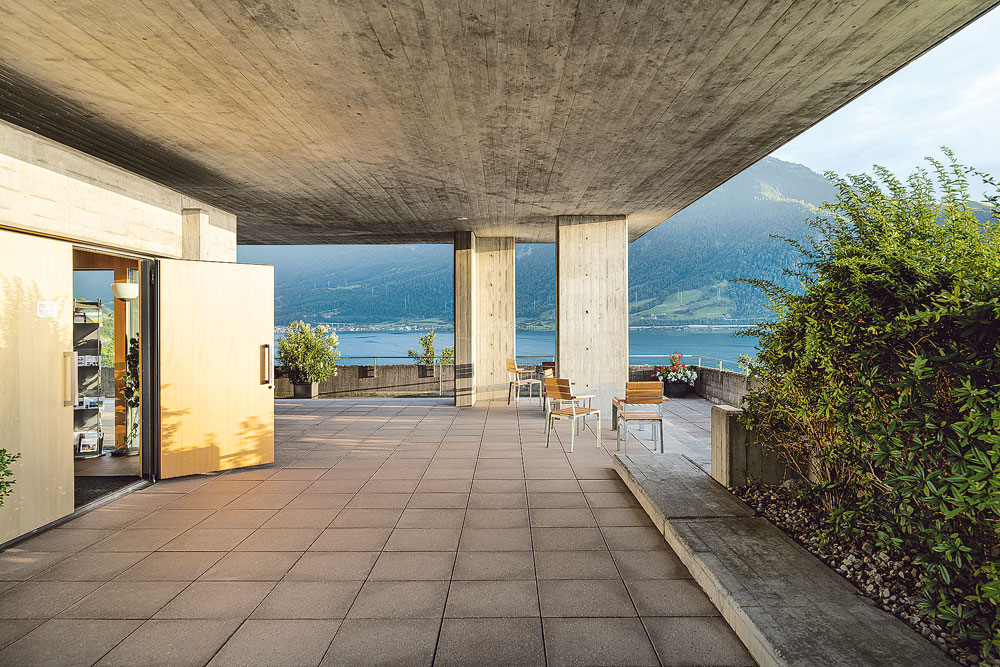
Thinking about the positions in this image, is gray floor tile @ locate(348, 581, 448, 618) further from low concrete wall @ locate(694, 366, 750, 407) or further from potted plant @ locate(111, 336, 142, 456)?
low concrete wall @ locate(694, 366, 750, 407)

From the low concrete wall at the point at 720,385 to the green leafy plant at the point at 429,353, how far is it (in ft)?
18.9

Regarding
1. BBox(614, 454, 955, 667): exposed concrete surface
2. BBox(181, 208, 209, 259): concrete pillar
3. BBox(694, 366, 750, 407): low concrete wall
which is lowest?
BBox(614, 454, 955, 667): exposed concrete surface

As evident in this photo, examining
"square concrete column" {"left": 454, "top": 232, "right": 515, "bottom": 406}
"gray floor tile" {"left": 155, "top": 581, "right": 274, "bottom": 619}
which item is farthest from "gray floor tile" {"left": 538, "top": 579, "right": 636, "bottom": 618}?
"square concrete column" {"left": 454, "top": 232, "right": 515, "bottom": 406}

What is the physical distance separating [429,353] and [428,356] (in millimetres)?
185

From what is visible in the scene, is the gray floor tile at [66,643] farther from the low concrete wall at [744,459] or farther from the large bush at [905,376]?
the low concrete wall at [744,459]

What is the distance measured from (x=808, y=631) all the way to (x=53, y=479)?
16.1ft

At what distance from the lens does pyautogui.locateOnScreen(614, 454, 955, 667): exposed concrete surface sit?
6.97 ft

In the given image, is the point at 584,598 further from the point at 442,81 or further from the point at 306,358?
the point at 306,358

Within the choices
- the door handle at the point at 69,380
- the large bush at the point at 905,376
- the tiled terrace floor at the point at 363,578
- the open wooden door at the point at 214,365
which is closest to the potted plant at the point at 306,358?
the open wooden door at the point at 214,365

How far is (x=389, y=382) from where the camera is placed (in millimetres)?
13297

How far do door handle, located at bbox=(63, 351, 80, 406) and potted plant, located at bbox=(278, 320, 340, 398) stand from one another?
7.88 m

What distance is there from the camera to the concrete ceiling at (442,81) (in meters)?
2.97

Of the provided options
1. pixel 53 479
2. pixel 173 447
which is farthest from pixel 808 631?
pixel 173 447

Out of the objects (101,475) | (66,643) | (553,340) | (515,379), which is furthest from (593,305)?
Answer: (553,340)
